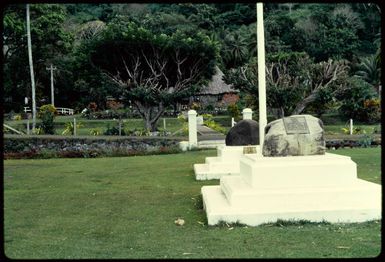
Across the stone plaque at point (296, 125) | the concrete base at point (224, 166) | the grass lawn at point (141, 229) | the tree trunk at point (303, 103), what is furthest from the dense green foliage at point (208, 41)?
the stone plaque at point (296, 125)

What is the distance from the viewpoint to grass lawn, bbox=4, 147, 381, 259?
5.48m

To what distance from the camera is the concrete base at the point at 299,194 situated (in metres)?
6.86

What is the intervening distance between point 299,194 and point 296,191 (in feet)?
0.21

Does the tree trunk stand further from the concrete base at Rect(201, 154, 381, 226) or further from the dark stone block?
the concrete base at Rect(201, 154, 381, 226)

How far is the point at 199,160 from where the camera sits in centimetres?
1667

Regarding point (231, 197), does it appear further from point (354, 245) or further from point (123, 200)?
point (123, 200)

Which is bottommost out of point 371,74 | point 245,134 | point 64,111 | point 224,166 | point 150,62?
point 224,166

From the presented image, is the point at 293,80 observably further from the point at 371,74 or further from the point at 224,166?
the point at 224,166

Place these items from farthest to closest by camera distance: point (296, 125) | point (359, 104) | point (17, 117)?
point (17, 117)
point (359, 104)
point (296, 125)

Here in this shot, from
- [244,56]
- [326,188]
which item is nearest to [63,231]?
[326,188]

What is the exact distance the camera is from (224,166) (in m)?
12.5

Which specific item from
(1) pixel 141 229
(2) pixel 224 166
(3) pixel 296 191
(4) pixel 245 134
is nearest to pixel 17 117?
(4) pixel 245 134

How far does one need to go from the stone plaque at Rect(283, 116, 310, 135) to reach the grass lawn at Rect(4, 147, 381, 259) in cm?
155

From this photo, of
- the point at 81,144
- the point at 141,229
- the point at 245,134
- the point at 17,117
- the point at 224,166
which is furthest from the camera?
the point at 17,117
